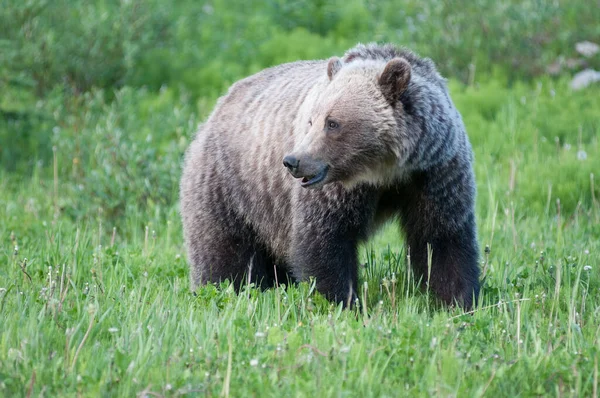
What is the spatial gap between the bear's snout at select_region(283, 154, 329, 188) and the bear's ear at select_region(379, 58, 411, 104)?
54cm

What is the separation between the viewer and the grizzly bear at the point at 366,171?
5.00m

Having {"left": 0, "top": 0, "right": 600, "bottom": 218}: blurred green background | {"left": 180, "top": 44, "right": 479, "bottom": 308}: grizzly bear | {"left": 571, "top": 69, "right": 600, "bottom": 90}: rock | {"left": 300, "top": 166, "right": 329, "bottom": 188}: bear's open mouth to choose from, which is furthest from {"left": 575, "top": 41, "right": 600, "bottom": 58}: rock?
{"left": 300, "top": 166, "right": 329, "bottom": 188}: bear's open mouth

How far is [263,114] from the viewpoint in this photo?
5891mm

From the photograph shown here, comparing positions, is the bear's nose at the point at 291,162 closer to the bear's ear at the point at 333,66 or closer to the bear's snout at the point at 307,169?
the bear's snout at the point at 307,169

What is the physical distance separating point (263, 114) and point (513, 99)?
4.84 m

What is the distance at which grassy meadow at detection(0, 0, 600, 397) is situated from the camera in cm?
370

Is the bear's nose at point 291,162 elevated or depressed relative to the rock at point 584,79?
elevated

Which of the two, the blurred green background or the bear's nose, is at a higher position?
the bear's nose

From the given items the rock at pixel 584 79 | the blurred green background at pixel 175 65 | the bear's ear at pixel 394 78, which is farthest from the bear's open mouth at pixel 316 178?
the rock at pixel 584 79

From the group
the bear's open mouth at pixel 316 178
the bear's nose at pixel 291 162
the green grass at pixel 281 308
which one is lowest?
the green grass at pixel 281 308

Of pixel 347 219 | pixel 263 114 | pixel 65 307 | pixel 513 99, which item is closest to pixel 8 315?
pixel 65 307

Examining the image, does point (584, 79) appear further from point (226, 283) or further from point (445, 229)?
point (226, 283)

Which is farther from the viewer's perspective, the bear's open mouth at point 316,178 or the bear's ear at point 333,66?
the bear's ear at point 333,66

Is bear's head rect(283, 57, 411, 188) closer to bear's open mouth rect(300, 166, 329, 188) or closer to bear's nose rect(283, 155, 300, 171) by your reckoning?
bear's open mouth rect(300, 166, 329, 188)
